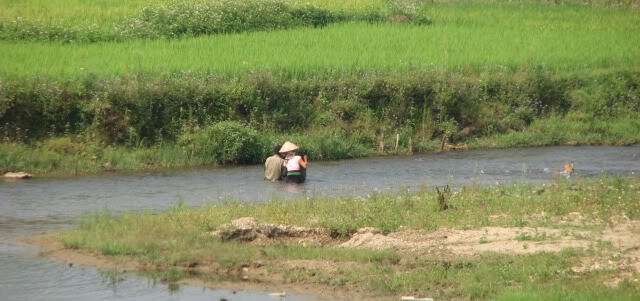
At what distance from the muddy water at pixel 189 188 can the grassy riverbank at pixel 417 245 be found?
1.83 feet

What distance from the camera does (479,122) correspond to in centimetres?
1983

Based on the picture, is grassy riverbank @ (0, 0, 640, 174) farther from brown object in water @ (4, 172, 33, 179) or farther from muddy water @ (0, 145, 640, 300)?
muddy water @ (0, 145, 640, 300)

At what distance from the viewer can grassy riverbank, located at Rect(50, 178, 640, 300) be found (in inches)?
360

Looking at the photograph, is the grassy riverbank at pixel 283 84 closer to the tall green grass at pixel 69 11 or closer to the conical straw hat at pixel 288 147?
the tall green grass at pixel 69 11

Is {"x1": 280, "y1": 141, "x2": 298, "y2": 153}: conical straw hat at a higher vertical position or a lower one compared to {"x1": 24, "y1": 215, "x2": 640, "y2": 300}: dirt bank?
lower

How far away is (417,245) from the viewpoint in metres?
10.4

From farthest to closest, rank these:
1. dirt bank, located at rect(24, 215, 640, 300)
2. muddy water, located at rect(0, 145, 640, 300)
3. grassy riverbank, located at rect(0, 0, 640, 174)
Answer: grassy riverbank, located at rect(0, 0, 640, 174) → muddy water, located at rect(0, 145, 640, 300) → dirt bank, located at rect(24, 215, 640, 300)

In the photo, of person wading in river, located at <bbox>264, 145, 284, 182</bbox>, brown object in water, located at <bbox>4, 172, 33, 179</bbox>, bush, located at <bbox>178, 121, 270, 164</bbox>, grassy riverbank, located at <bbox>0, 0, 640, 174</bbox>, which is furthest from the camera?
bush, located at <bbox>178, 121, 270, 164</bbox>

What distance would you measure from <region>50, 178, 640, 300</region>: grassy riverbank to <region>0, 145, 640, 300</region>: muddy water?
0.56 meters

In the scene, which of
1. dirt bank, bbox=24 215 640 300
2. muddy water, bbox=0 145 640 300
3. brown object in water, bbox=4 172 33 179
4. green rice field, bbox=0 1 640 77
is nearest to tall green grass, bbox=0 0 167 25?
green rice field, bbox=0 1 640 77

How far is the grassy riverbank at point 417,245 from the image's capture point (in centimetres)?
913

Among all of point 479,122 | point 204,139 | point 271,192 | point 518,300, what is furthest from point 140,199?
point 479,122

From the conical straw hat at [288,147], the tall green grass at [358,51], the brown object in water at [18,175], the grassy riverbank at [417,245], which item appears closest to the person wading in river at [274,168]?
the conical straw hat at [288,147]

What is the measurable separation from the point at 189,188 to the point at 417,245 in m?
5.25
